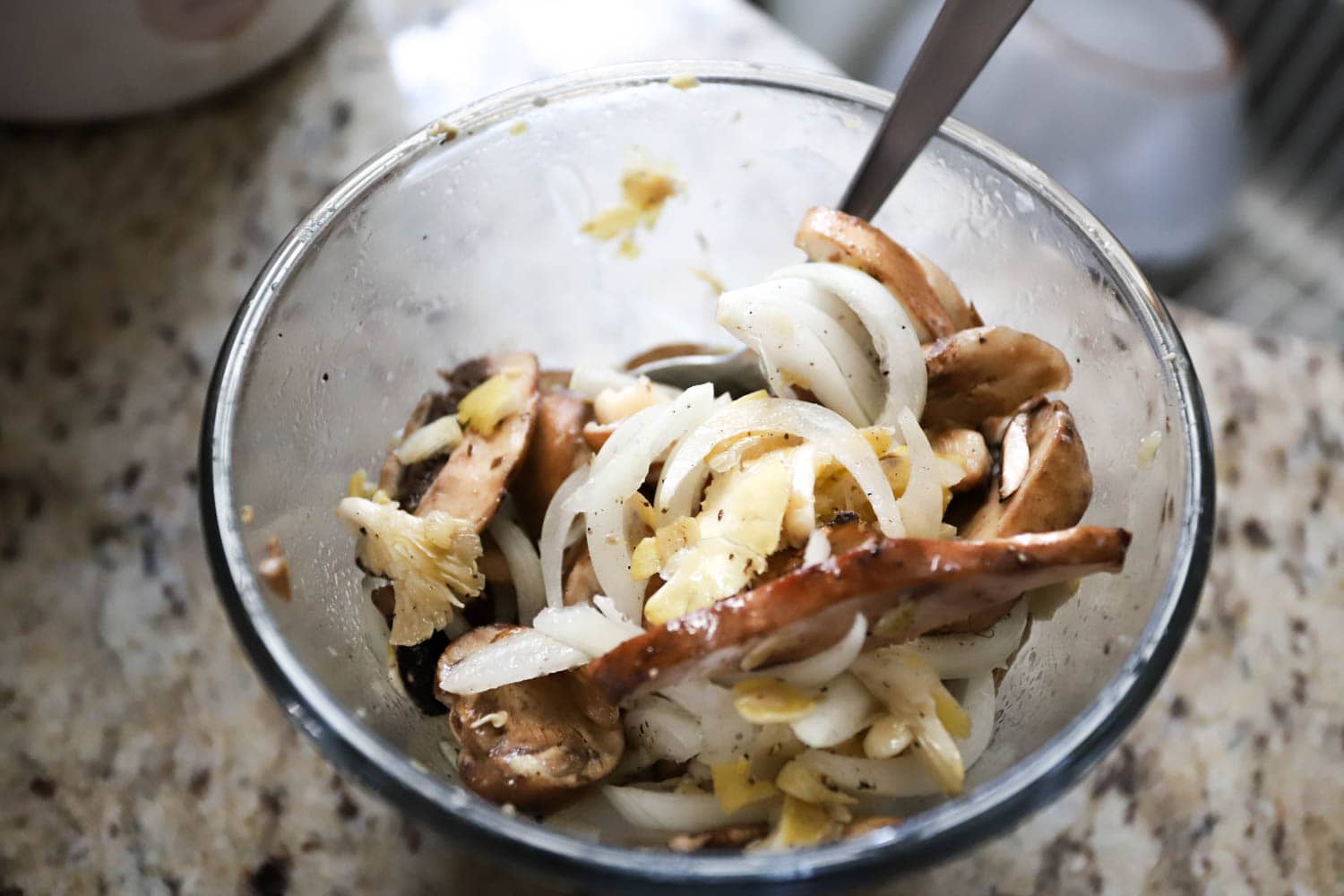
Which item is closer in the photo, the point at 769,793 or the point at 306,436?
the point at 769,793

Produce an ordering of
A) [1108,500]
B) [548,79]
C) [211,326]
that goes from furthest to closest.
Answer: [211,326], [548,79], [1108,500]

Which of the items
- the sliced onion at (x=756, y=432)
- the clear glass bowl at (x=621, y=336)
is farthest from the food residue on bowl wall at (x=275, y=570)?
the sliced onion at (x=756, y=432)

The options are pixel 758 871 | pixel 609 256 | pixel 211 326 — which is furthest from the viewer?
pixel 211 326

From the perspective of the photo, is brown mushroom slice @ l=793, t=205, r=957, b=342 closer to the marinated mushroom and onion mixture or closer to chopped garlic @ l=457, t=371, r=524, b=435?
the marinated mushroom and onion mixture

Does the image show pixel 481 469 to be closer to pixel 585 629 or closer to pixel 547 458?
pixel 547 458

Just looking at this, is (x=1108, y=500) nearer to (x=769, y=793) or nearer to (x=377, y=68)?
(x=769, y=793)

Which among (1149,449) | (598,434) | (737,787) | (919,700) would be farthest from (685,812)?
(1149,449)

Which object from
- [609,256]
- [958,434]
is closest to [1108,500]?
[958,434]
